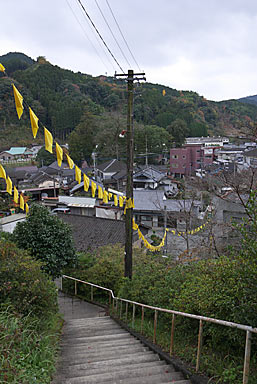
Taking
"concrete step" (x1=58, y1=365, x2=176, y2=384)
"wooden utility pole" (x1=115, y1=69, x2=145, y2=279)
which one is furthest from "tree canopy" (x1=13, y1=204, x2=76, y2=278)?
"concrete step" (x1=58, y1=365, x2=176, y2=384)

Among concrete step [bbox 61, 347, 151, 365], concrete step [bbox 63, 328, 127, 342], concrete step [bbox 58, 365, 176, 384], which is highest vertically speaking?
concrete step [bbox 58, 365, 176, 384]

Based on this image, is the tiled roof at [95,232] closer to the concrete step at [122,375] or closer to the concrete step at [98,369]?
the concrete step at [98,369]

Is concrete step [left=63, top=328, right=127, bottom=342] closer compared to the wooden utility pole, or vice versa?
concrete step [left=63, top=328, right=127, bottom=342]

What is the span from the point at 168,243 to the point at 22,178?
98.5 ft

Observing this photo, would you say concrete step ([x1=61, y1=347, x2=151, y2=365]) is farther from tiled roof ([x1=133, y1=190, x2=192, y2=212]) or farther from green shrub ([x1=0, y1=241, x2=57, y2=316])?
tiled roof ([x1=133, y1=190, x2=192, y2=212])

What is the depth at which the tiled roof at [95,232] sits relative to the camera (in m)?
16.9

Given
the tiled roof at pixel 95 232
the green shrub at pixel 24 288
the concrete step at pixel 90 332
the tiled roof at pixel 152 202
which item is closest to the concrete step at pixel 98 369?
the green shrub at pixel 24 288

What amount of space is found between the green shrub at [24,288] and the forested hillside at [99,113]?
38.9m

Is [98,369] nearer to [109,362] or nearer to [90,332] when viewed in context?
[109,362]

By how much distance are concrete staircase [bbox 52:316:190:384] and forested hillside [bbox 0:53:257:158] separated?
38.8m

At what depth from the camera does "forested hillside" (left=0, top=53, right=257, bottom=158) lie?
51.6 meters

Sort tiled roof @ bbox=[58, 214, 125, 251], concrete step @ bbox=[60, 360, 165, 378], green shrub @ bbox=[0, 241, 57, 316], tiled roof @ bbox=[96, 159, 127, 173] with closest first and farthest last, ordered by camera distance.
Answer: concrete step @ bbox=[60, 360, 165, 378], green shrub @ bbox=[0, 241, 57, 316], tiled roof @ bbox=[58, 214, 125, 251], tiled roof @ bbox=[96, 159, 127, 173]

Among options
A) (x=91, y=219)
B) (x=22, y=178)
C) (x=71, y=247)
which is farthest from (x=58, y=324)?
(x=22, y=178)

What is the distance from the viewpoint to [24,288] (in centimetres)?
582
